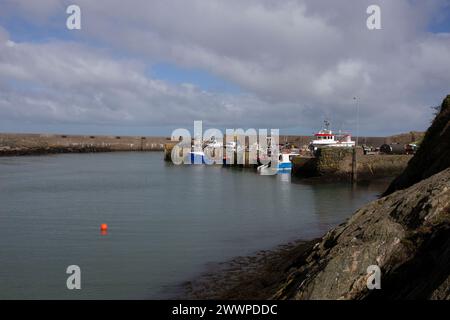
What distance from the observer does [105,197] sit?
35.9 m

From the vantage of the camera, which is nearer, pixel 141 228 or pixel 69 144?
pixel 141 228

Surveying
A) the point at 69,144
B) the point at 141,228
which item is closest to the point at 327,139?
the point at 141,228

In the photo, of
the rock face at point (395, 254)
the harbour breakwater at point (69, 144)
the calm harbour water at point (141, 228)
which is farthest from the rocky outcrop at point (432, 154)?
the harbour breakwater at point (69, 144)

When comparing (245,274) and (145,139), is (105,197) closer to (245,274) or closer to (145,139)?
(245,274)

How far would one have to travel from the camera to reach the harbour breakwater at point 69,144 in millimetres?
106500

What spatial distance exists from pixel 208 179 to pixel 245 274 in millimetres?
39367

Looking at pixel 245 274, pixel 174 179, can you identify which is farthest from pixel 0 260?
pixel 174 179

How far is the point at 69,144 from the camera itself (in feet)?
403

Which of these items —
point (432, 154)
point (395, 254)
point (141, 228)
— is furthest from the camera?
point (141, 228)

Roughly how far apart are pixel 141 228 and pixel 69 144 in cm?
10693

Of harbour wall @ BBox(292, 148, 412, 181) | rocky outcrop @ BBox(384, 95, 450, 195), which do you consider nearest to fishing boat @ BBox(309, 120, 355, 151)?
harbour wall @ BBox(292, 148, 412, 181)

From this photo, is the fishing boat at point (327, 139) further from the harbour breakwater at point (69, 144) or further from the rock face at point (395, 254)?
the harbour breakwater at point (69, 144)

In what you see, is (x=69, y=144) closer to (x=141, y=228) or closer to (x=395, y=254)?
(x=141, y=228)

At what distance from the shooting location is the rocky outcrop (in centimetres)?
1382
